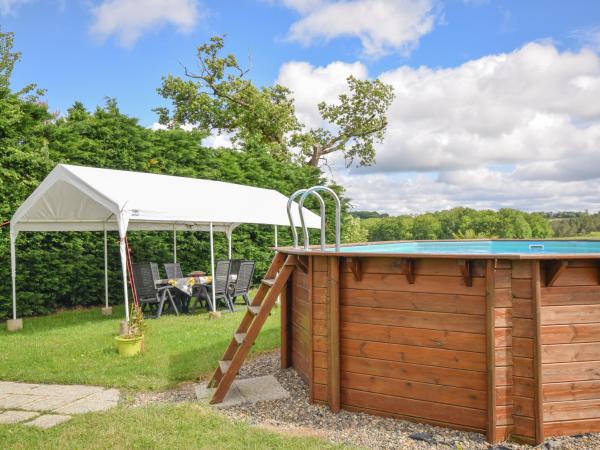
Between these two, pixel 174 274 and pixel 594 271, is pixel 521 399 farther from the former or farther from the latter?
pixel 174 274

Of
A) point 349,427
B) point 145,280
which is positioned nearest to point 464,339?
point 349,427

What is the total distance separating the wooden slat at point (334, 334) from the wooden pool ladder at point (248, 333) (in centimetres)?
71

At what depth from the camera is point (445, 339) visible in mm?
3711

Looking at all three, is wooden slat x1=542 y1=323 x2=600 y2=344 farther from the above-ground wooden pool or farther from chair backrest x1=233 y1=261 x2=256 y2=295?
chair backrest x1=233 y1=261 x2=256 y2=295

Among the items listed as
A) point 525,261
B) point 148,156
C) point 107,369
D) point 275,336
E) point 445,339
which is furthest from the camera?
point 148,156

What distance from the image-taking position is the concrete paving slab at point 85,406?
165 inches

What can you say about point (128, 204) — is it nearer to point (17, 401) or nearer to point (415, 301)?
point (17, 401)

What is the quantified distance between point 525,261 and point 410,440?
151 cm

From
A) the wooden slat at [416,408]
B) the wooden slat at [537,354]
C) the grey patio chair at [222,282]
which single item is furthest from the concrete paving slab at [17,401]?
the grey patio chair at [222,282]

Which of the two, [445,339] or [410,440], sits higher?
[445,339]

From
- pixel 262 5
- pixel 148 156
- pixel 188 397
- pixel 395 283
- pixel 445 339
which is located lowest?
pixel 188 397

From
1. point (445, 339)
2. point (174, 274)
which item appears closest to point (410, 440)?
point (445, 339)

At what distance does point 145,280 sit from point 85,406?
179 inches

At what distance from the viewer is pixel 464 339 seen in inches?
143
